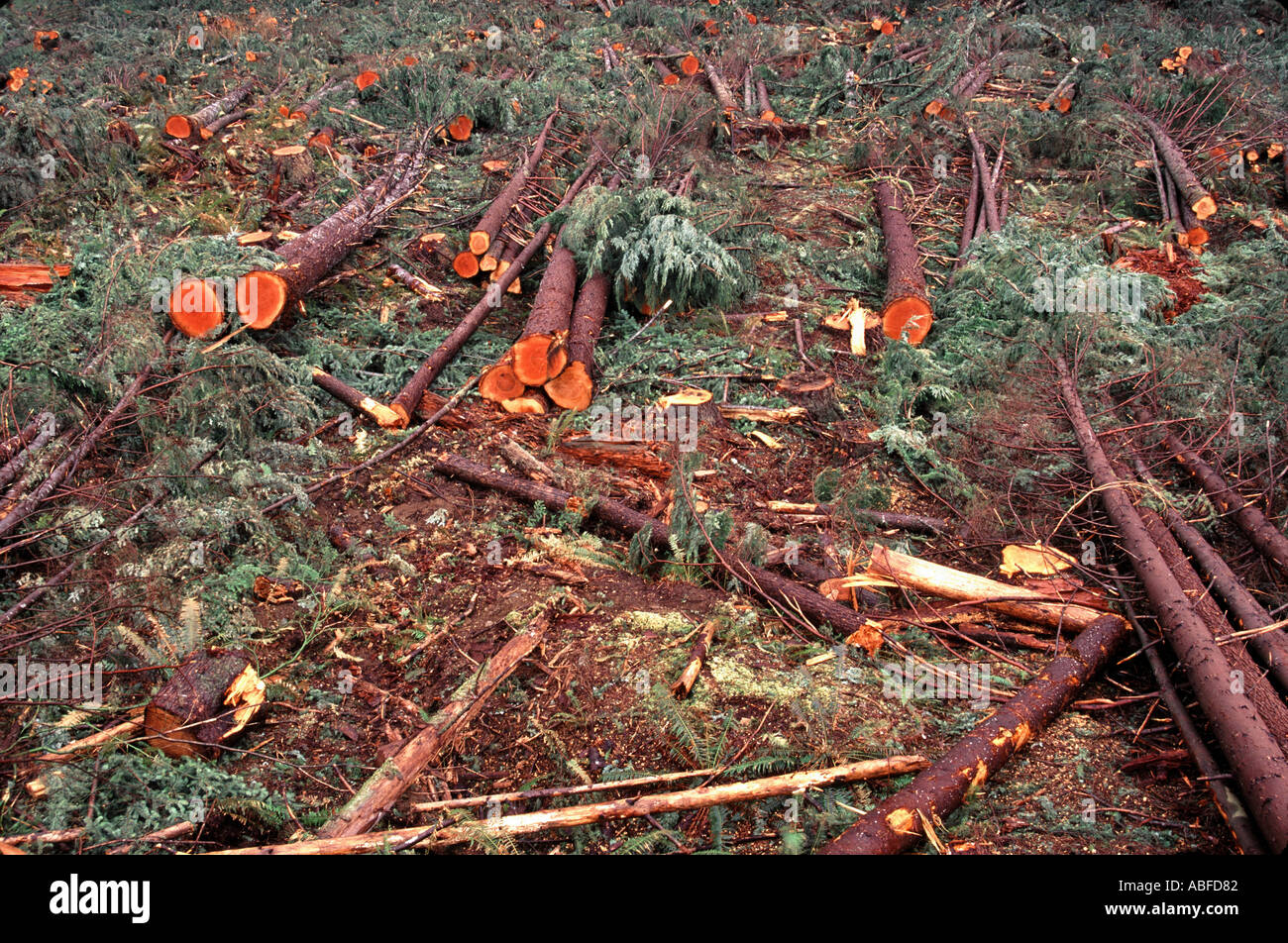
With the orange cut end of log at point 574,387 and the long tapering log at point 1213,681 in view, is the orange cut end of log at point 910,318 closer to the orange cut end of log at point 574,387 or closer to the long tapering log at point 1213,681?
the long tapering log at point 1213,681

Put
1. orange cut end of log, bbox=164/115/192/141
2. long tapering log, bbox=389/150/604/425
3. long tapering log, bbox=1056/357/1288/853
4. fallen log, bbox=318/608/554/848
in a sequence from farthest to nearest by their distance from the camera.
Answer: orange cut end of log, bbox=164/115/192/141
long tapering log, bbox=389/150/604/425
fallen log, bbox=318/608/554/848
long tapering log, bbox=1056/357/1288/853

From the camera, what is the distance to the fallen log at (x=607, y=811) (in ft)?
8.95

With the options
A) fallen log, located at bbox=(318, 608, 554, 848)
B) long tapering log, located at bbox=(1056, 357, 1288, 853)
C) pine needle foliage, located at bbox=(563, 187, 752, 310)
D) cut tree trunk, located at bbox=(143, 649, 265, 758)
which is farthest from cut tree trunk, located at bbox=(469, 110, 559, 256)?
long tapering log, located at bbox=(1056, 357, 1288, 853)

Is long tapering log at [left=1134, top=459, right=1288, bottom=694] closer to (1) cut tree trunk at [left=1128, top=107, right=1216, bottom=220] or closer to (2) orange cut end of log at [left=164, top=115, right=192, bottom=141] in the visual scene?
(1) cut tree trunk at [left=1128, top=107, right=1216, bottom=220]

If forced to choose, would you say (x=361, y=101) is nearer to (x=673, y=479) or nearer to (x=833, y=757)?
(x=673, y=479)

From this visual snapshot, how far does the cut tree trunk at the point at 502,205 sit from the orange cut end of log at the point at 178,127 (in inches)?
147

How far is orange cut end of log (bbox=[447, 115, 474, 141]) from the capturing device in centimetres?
986

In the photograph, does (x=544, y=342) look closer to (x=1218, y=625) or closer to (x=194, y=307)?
(x=194, y=307)

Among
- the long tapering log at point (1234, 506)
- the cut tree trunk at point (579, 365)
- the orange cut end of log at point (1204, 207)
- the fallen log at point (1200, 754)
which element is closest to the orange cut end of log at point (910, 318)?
the long tapering log at point (1234, 506)

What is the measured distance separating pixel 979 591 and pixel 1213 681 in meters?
1.08

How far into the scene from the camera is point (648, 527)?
14.3 feet

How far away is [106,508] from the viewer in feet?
13.6

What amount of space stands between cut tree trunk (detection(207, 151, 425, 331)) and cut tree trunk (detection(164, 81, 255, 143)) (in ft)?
7.32
